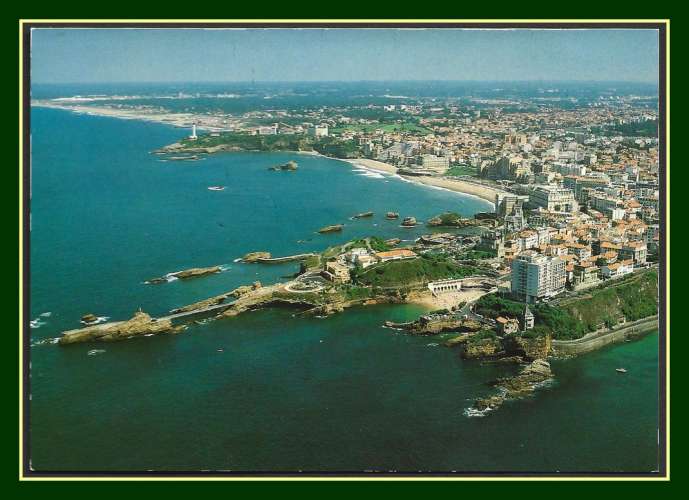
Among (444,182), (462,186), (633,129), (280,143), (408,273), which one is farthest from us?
(280,143)

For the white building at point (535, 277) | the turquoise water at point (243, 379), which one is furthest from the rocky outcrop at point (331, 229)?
the white building at point (535, 277)

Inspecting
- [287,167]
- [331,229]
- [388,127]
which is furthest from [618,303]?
[287,167]

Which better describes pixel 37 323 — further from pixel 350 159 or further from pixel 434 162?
pixel 434 162

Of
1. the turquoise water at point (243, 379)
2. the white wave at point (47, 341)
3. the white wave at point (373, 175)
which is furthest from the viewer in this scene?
the white wave at point (373, 175)

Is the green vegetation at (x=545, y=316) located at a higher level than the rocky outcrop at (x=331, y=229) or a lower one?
lower

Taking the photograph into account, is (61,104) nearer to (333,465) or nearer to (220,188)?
(220,188)

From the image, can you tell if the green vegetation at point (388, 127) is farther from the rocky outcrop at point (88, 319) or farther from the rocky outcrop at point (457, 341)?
the rocky outcrop at point (88, 319)

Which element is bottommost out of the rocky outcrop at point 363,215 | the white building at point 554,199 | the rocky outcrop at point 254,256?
the rocky outcrop at point 254,256

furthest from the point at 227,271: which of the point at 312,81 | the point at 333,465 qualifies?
the point at 333,465

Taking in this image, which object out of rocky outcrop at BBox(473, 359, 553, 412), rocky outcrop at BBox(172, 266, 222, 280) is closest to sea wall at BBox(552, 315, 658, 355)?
rocky outcrop at BBox(473, 359, 553, 412)
